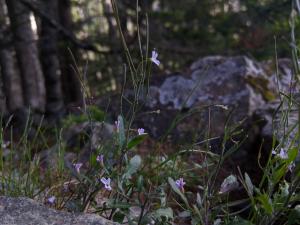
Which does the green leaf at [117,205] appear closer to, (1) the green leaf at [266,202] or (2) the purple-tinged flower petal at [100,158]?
(2) the purple-tinged flower petal at [100,158]

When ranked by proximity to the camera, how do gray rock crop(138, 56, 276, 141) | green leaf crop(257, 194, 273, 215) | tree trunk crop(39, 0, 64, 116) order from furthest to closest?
tree trunk crop(39, 0, 64, 116), gray rock crop(138, 56, 276, 141), green leaf crop(257, 194, 273, 215)

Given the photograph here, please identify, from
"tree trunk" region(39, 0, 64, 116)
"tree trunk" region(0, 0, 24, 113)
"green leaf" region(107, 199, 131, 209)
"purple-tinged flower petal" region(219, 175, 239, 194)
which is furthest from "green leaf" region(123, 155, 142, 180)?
"tree trunk" region(0, 0, 24, 113)

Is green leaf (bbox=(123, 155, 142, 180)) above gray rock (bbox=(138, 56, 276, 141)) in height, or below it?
above

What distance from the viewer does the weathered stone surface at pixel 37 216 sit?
6.38 feet

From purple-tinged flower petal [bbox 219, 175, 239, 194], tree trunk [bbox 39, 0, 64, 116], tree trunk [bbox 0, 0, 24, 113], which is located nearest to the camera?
purple-tinged flower petal [bbox 219, 175, 239, 194]

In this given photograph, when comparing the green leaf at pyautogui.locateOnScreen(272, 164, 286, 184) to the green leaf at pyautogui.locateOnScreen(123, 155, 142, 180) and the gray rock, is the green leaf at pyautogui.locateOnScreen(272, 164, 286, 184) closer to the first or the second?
the green leaf at pyautogui.locateOnScreen(123, 155, 142, 180)

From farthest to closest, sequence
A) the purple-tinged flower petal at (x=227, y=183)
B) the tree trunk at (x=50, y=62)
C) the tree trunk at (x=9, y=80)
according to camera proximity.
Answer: the tree trunk at (x=9, y=80) < the tree trunk at (x=50, y=62) < the purple-tinged flower petal at (x=227, y=183)

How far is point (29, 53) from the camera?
7.59 m

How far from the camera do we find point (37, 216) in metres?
1.98

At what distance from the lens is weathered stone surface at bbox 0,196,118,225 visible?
1944 mm

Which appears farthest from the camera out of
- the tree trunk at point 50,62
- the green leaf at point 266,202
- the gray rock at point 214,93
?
the tree trunk at point 50,62

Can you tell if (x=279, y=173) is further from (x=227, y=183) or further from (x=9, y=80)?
(x=9, y=80)

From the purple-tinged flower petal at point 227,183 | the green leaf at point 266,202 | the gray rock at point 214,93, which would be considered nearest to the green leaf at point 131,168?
the purple-tinged flower petal at point 227,183

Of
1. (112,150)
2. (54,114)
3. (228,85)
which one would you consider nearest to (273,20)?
(228,85)
